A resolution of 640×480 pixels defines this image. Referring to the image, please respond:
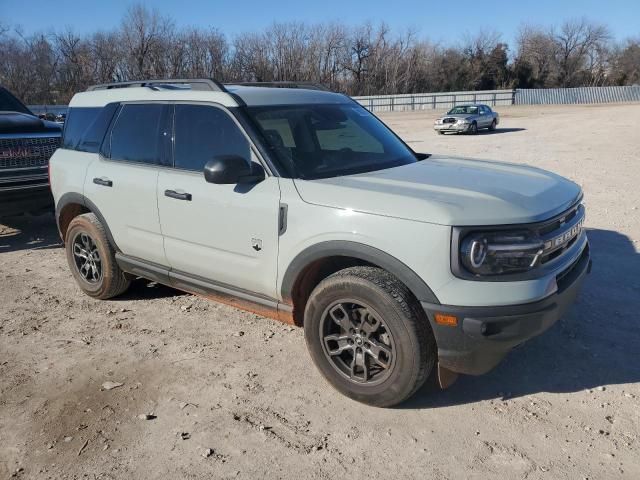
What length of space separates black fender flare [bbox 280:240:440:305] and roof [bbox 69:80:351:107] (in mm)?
1272

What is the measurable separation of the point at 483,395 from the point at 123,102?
3.73m

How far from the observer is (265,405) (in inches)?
137

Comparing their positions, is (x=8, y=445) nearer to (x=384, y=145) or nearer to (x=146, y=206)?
(x=146, y=206)

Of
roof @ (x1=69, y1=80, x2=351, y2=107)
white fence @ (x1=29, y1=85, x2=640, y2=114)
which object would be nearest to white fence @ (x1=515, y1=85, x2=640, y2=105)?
Answer: white fence @ (x1=29, y1=85, x2=640, y2=114)

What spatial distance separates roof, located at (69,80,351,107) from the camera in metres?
4.02

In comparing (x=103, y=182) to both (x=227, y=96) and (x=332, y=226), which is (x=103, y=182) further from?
(x=332, y=226)

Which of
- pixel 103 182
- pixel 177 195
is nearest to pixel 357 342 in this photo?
pixel 177 195

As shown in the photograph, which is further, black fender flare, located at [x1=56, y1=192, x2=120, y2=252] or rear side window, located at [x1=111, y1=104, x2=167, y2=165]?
black fender flare, located at [x1=56, y1=192, x2=120, y2=252]

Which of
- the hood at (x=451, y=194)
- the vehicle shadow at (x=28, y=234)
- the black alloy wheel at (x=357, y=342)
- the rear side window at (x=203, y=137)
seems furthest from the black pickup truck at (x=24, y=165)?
the black alloy wheel at (x=357, y=342)

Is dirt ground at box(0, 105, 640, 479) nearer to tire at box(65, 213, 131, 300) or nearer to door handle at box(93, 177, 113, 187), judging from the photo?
tire at box(65, 213, 131, 300)

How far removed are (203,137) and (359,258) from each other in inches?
64.2

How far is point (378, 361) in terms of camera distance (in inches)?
130

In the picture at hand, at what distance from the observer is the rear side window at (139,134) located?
4.43 meters

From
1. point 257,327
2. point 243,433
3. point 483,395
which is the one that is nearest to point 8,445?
point 243,433
